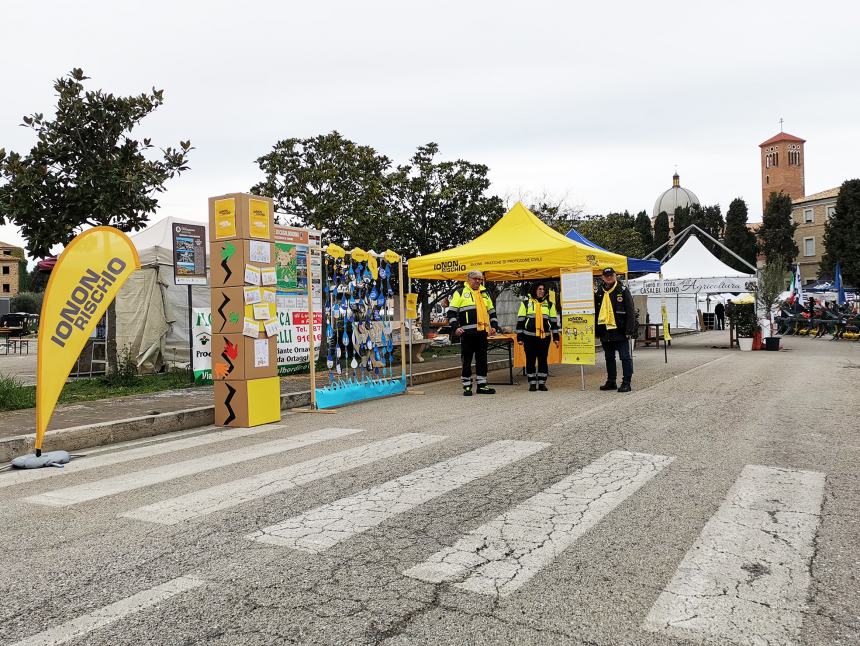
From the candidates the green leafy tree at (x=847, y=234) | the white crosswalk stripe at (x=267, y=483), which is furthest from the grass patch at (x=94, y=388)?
the green leafy tree at (x=847, y=234)

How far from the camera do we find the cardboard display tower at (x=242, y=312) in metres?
8.77

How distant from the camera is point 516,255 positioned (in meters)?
13.1

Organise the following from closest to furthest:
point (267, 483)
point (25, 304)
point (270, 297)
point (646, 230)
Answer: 1. point (267, 483)
2. point (270, 297)
3. point (25, 304)
4. point (646, 230)

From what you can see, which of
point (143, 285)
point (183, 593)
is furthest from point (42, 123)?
point (183, 593)

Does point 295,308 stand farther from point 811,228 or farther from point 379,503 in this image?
point 811,228

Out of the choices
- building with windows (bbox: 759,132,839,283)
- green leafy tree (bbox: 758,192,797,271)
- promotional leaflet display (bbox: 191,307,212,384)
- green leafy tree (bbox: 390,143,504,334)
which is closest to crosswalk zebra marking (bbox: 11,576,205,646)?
promotional leaflet display (bbox: 191,307,212,384)

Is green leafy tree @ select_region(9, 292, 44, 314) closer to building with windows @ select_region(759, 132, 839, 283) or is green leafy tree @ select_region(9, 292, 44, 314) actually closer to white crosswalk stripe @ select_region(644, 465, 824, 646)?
white crosswalk stripe @ select_region(644, 465, 824, 646)

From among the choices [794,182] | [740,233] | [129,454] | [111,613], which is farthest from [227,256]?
[794,182]

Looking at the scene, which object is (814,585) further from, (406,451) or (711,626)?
(406,451)

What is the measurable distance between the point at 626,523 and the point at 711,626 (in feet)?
4.40

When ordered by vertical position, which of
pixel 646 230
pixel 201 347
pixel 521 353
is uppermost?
pixel 646 230

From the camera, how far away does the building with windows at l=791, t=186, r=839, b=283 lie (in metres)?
86.4

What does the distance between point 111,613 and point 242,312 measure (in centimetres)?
601

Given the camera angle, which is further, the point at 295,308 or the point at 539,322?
the point at 295,308
